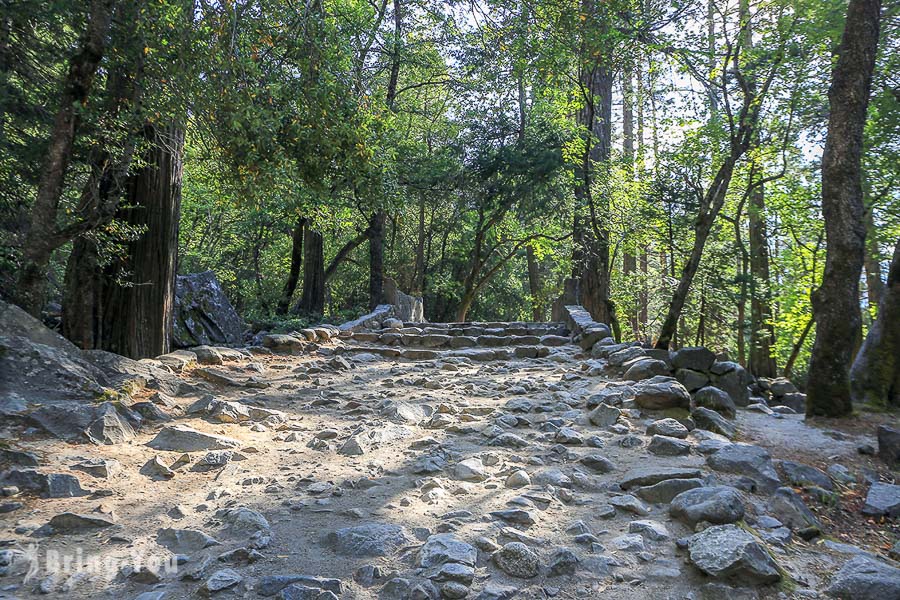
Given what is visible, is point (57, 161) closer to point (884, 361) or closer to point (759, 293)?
point (884, 361)

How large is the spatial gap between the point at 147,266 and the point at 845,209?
287 inches

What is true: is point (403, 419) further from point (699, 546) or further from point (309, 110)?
point (309, 110)

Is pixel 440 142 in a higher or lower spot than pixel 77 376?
higher

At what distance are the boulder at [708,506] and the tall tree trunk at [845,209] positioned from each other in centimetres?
384

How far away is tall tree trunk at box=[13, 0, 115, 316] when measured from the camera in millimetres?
4301

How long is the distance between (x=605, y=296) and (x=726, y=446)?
9.23 meters

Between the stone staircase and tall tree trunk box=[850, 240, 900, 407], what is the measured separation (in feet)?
12.6

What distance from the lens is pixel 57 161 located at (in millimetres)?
4316

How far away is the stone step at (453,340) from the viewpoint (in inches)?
363

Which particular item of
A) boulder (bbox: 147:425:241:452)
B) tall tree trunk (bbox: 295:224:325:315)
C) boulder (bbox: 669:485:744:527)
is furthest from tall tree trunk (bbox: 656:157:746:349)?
tall tree trunk (bbox: 295:224:325:315)

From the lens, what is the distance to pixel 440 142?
58.0ft

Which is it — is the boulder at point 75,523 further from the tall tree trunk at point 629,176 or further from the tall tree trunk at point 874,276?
the tall tree trunk at point 874,276

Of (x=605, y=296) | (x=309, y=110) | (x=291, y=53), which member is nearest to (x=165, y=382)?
(x=309, y=110)

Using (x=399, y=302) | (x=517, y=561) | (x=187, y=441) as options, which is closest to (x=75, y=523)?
(x=187, y=441)
